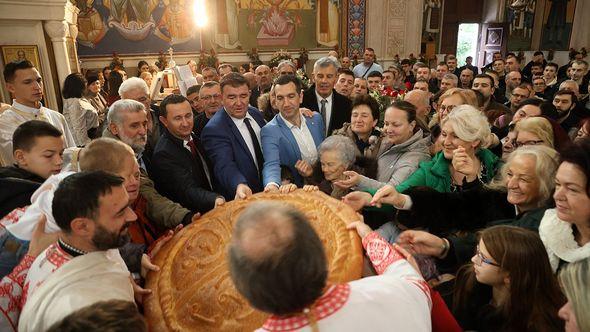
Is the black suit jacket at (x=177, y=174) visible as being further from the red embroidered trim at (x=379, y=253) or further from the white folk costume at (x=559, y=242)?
the white folk costume at (x=559, y=242)

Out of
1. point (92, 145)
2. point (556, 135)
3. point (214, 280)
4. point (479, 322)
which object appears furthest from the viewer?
point (556, 135)

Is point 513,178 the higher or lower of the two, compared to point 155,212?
higher

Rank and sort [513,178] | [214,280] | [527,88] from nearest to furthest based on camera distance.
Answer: [214,280]
[513,178]
[527,88]

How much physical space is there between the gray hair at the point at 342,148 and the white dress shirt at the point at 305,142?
1.30 feet

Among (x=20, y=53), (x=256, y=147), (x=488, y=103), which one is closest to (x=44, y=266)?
(x=256, y=147)

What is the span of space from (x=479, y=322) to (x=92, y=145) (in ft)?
7.32

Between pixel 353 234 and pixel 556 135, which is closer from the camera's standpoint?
pixel 353 234

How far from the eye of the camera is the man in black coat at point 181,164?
107 inches

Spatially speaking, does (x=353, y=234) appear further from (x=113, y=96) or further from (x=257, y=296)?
(x=113, y=96)

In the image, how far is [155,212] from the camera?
2.48 meters

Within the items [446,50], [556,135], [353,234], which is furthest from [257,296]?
[446,50]

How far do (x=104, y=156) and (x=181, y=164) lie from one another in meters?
0.87

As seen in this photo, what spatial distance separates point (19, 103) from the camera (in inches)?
148

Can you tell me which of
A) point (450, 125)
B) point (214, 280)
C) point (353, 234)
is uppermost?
point (450, 125)
